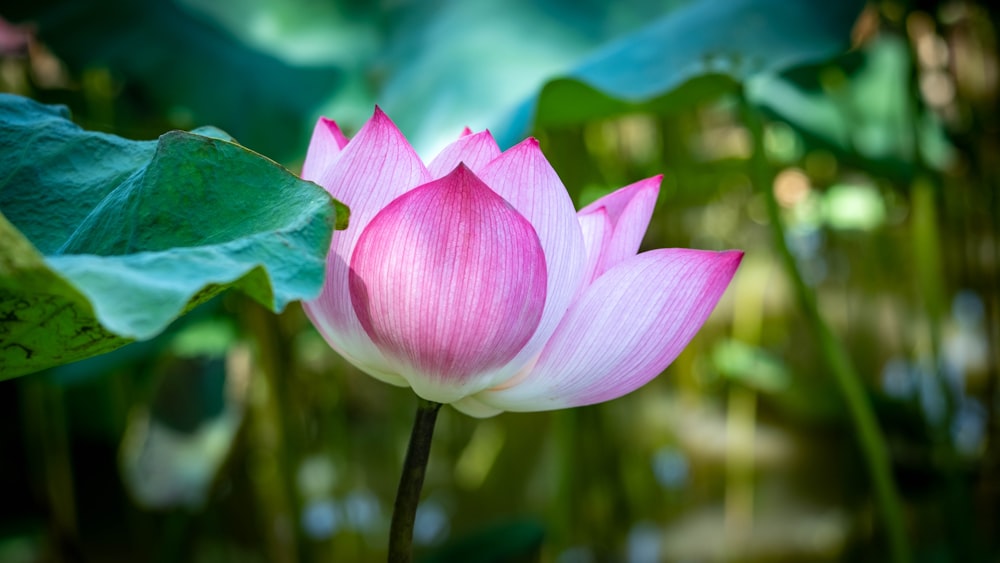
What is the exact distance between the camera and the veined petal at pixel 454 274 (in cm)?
17

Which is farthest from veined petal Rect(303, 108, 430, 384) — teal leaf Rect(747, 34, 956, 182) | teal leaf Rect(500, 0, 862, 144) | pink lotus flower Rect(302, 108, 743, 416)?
teal leaf Rect(747, 34, 956, 182)

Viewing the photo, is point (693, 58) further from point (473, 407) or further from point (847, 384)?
point (473, 407)

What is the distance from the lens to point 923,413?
0.86 m

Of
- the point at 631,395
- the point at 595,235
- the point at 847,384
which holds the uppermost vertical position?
the point at 595,235

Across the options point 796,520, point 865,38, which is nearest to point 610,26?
point 865,38

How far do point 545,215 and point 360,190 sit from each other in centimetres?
5

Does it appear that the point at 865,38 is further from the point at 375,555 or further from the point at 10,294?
the point at 10,294

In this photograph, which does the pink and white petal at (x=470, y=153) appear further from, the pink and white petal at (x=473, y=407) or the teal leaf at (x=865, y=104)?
the teal leaf at (x=865, y=104)

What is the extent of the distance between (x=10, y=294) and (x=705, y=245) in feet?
3.44

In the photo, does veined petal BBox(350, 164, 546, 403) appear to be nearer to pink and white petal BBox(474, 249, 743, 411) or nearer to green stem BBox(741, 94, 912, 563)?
pink and white petal BBox(474, 249, 743, 411)

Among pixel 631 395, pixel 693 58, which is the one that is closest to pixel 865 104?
pixel 631 395

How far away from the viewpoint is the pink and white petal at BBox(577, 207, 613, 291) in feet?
0.68

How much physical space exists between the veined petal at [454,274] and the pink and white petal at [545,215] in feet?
0.04

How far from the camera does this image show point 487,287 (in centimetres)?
17
